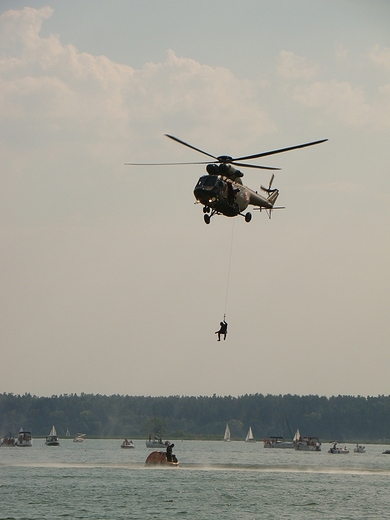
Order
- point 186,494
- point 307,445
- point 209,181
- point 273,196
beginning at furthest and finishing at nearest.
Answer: point 307,445 → point 186,494 → point 273,196 → point 209,181

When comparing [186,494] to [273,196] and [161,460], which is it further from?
[161,460]

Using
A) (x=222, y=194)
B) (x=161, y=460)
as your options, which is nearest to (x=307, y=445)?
(x=161, y=460)

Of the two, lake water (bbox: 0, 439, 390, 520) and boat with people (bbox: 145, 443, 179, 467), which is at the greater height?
boat with people (bbox: 145, 443, 179, 467)

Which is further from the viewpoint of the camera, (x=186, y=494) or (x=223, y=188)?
(x=186, y=494)

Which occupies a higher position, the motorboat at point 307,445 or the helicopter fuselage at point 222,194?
the helicopter fuselage at point 222,194

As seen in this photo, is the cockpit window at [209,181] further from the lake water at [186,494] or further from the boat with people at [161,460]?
the boat with people at [161,460]

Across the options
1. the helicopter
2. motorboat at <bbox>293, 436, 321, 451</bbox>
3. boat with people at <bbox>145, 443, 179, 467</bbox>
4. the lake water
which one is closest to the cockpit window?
the helicopter

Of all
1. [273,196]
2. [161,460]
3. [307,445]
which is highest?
[273,196]

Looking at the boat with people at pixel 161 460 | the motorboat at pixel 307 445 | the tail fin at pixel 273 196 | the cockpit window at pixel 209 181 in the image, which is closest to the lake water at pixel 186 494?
the boat with people at pixel 161 460

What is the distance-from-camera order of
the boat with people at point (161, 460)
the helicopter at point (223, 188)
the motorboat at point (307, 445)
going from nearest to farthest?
1. the helicopter at point (223, 188)
2. the boat with people at point (161, 460)
3. the motorboat at point (307, 445)

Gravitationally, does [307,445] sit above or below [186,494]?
above

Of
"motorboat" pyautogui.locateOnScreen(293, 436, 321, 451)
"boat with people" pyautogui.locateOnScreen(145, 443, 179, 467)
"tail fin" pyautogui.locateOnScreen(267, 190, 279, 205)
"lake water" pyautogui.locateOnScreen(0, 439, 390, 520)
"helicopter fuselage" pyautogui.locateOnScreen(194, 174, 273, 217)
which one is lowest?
"lake water" pyautogui.locateOnScreen(0, 439, 390, 520)

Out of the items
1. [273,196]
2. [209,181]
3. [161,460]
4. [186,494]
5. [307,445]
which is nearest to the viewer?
[209,181]

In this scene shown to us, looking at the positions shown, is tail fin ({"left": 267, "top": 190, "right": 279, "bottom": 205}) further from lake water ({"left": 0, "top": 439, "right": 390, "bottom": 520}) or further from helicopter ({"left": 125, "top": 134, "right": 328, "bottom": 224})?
lake water ({"left": 0, "top": 439, "right": 390, "bottom": 520})
